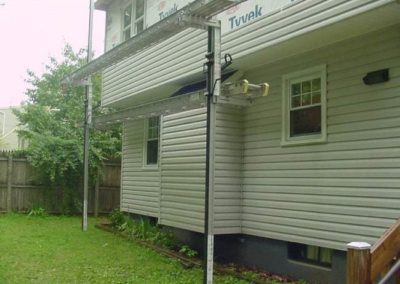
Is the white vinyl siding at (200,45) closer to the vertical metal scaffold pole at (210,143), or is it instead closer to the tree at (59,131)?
the vertical metal scaffold pole at (210,143)

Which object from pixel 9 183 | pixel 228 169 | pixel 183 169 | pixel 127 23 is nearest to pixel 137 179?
pixel 183 169

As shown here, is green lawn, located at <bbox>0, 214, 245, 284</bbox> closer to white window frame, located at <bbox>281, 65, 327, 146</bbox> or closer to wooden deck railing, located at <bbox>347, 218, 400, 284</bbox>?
white window frame, located at <bbox>281, 65, 327, 146</bbox>

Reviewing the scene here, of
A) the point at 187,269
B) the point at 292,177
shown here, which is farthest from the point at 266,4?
the point at 187,269

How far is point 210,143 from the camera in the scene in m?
5.86

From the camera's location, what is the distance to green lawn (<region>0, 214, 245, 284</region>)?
729 centimetres

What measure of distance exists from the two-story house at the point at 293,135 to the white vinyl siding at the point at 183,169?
2 cm

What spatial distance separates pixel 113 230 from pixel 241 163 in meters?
5.06

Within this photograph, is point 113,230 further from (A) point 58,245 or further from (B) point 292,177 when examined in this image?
(B) point 292,177

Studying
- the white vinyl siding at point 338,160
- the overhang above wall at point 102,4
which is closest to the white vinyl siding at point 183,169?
Answer: the white vinyl siding at point 338,160

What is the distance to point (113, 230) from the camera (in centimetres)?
1243

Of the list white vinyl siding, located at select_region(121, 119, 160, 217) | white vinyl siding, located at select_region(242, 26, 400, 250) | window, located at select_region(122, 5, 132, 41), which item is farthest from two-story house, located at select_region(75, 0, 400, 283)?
window, located at select_region(122, 5, 132, 41)

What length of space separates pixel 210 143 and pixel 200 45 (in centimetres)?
331

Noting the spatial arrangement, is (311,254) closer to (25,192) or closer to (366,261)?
(366,261)

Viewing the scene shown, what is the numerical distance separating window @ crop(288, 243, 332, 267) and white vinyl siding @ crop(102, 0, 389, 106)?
2993 mm
